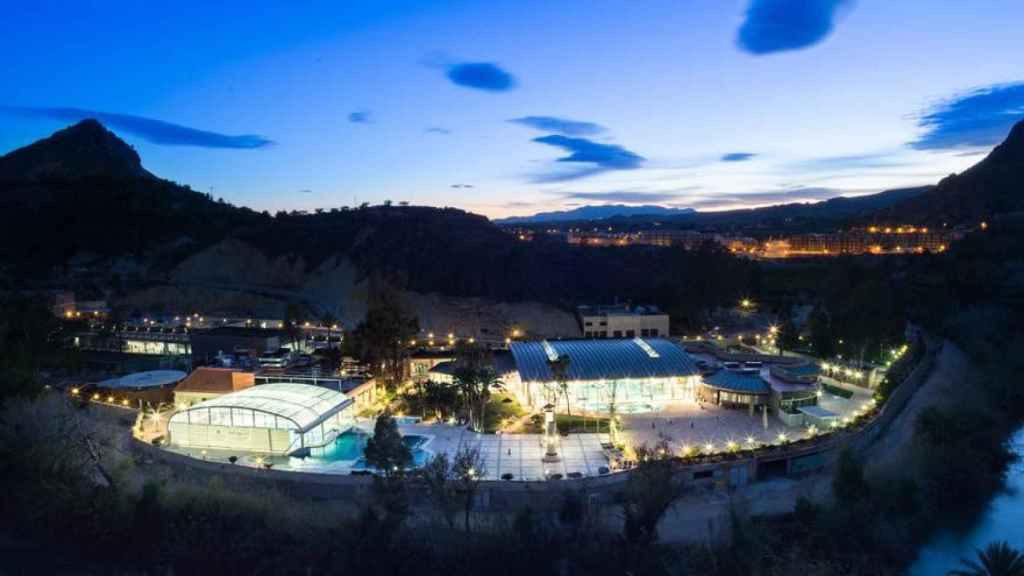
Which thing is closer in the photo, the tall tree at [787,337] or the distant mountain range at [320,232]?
the tall tree at [787,337]

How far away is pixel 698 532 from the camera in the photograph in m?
19.6

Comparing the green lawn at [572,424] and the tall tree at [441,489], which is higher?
the tall tree at [441,489]

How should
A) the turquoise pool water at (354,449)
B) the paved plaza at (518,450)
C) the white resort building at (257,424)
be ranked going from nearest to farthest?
the paved plaza at (518,450) → the turquoise pool water at (354,449) → the white resort building at (257,424)

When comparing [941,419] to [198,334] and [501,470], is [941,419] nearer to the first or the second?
[501,470]

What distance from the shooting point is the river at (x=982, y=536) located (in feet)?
67.1

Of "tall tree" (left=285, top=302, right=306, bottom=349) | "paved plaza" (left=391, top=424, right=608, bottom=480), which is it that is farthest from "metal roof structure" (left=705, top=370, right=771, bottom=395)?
"tall tree" (left=285, top=302, right=306, bottom=349)

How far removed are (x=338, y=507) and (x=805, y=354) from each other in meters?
32.2

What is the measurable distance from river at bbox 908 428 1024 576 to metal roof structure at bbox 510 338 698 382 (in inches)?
481

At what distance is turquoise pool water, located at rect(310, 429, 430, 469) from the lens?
22731 mm

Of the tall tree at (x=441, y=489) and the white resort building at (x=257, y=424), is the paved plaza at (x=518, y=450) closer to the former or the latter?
the tall tree at (x=441, y=489)

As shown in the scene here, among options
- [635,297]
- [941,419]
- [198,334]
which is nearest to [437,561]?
[941,419]

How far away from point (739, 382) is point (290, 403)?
19533mm

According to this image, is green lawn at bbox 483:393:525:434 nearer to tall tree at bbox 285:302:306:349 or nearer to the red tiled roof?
the red tiled roof

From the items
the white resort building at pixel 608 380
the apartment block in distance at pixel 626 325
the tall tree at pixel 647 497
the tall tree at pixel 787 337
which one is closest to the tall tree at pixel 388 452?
the tall tree at pixel 647 497
